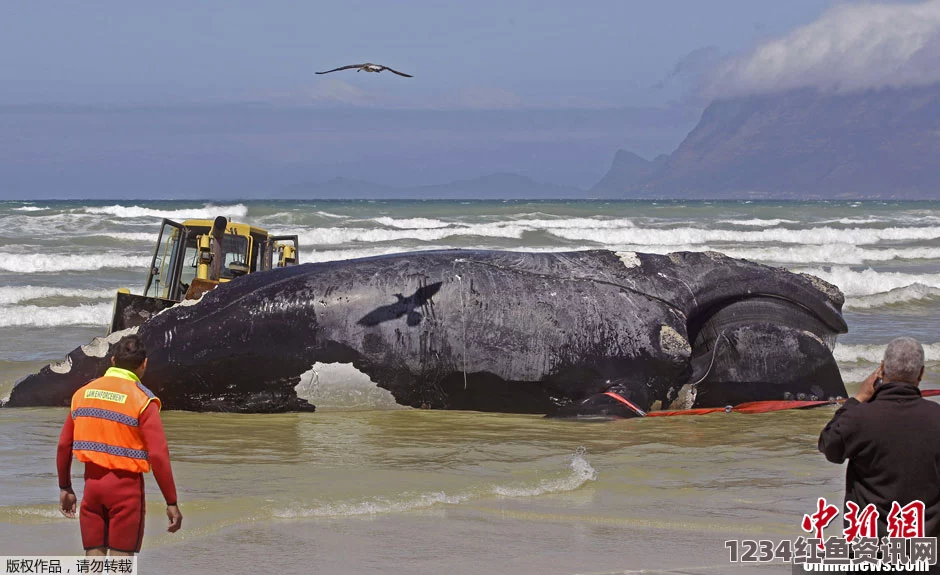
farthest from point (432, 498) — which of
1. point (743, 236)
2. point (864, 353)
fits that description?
point (743, 236)

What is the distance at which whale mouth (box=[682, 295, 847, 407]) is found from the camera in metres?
11.0

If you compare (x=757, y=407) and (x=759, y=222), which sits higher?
(x=759, y=222)

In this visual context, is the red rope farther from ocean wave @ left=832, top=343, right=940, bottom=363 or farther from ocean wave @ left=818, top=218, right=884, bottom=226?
ocean wave @ left=818, top=218, right=884, bottom=226

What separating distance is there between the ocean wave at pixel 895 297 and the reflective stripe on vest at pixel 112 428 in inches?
676

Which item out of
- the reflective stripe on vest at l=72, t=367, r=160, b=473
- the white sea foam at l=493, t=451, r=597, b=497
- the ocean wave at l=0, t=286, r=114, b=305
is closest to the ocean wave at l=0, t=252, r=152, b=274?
the ocean wave at l=0, t=286, r=114, b=305

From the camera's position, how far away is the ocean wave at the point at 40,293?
73.9 feet

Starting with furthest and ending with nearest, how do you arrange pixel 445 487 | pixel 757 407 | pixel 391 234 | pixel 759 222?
pixel 759 222 < pixel 391 234 < pixel 757 407 < pixel 445 487

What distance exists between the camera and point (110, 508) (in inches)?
210

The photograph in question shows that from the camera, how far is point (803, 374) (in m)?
11.1

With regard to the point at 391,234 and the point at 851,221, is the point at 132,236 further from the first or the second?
the point at 851,221

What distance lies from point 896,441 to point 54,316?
16695 millimetres

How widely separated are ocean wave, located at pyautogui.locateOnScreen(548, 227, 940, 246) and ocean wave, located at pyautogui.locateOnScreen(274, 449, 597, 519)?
3912 cm

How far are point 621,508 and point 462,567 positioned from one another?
1623 millimetres

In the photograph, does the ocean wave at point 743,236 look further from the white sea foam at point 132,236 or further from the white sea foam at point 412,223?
the white sea foam at point 132,236
